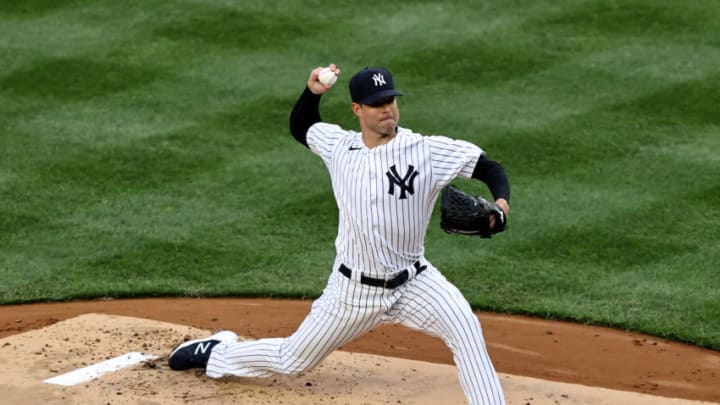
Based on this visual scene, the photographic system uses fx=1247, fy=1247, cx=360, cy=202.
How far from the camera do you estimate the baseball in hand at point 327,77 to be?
5855mm

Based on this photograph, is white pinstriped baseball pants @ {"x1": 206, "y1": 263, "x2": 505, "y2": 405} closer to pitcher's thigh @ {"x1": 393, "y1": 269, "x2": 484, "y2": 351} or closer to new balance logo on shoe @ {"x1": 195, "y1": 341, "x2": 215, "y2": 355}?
pitcher's thigh @ {"x1": 393, "y1": 269, "x2": 484, "y2": 351}

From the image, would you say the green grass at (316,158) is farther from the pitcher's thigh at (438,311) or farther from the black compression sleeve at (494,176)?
the black compression sleeve at (494,176)

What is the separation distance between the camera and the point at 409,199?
18.6ft

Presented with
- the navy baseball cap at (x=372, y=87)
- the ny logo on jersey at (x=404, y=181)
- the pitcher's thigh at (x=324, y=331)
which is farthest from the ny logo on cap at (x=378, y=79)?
the pitcher's thigh at (x=324, y=331)

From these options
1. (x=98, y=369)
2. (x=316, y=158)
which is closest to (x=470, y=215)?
(x=98, y=369)

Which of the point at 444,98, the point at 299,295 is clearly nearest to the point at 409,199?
the point at 299,295

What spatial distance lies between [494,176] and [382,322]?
904mm

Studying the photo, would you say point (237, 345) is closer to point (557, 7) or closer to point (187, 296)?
point (187, 296)

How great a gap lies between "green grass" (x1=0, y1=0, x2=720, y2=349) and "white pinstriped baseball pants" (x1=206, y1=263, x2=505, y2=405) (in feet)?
6.18

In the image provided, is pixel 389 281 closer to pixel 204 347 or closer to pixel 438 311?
pixel 438 311

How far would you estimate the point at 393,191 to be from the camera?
5641mm

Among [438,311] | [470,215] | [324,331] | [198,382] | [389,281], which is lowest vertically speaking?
[198,382]

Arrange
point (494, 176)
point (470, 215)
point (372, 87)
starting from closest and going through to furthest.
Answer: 1. point (470, 215)
2. point (494, 176)
3. point (372, 87)

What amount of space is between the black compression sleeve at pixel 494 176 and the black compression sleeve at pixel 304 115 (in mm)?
906
